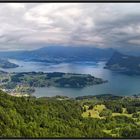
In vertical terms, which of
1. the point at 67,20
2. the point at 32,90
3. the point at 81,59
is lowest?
the point at 32,90

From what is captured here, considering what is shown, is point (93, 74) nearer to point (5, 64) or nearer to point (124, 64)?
point (124, 64)

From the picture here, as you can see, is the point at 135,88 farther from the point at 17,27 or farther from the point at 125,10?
the point at 17,27

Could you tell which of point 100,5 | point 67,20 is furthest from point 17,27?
point 100,5

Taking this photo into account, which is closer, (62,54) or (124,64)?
(62,54)

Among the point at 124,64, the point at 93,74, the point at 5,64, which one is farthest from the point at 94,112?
the point at 5,64

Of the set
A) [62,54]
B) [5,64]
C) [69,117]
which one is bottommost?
[69,117]

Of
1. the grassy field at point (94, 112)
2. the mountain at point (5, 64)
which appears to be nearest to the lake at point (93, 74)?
the mountain at point (5, 64)

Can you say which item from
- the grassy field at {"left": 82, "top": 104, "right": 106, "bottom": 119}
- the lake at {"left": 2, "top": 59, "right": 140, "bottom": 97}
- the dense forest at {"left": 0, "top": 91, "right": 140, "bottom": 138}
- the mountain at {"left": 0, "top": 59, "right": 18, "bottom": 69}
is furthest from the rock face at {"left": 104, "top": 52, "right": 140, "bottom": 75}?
the mountain at {"left": 0, "top": 59, "right": 18, "bottom": 69}
